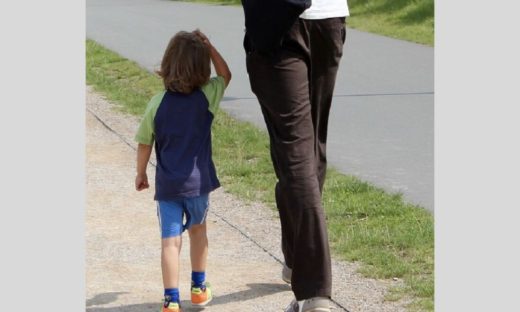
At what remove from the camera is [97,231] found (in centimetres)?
706

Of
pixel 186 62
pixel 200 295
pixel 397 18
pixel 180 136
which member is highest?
pixel 186 62

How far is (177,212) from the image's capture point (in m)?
5.38

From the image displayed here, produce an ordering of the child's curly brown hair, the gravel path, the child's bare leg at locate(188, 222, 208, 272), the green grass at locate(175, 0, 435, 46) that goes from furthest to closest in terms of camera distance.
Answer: the green grass at locate(175, 0, 435, 46) → the gravel path → the child's bare leg at locate(188, 222, 208, 272) → the child's curly brown hair

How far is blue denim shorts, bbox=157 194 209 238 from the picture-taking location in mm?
5359

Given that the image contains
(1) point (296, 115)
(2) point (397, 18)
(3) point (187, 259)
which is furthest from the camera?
(2) point (397, 18)

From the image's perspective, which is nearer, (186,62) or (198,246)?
(186,62)

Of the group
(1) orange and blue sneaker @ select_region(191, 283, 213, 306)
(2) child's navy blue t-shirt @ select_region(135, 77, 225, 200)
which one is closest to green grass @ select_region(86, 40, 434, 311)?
(1) orange and blue sneaker @ select_region(191, 283, 213, 306)

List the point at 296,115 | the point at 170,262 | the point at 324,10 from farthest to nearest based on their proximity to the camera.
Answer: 1. the point at 170,262
2. the point at 324,10
3. the point at 296,115

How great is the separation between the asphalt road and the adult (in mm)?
2565

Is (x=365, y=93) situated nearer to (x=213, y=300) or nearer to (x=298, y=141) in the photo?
(x=213, y=300)

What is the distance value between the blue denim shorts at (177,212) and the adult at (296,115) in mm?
386

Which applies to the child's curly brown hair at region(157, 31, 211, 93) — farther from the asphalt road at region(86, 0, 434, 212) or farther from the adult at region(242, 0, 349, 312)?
the asphalt road at region(86, 0, 434, 212)

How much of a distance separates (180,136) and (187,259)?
1221mm

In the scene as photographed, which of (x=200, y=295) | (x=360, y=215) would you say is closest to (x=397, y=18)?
(x=360, y=215)
